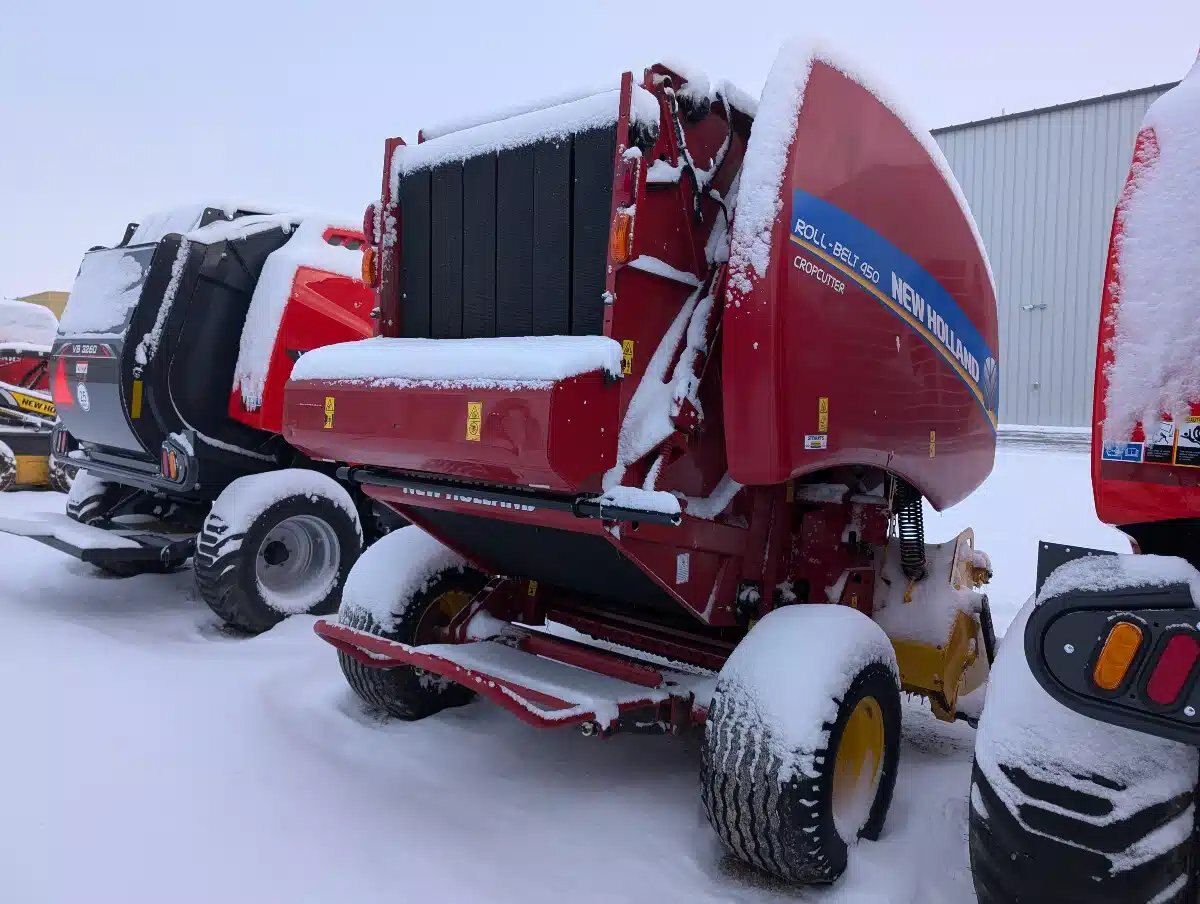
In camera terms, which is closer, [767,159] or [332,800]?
[767,159]

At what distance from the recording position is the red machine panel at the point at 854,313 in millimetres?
2844

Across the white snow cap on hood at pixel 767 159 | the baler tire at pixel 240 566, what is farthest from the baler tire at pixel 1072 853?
the baler tire at pixel 240 566

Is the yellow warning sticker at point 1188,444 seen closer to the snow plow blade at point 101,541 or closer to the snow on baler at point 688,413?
the snow on baler at point 688,413

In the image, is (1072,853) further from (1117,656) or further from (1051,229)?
(1051,229)

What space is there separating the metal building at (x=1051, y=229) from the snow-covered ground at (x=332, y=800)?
12354 mm

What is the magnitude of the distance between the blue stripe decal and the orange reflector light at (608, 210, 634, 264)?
0.51m

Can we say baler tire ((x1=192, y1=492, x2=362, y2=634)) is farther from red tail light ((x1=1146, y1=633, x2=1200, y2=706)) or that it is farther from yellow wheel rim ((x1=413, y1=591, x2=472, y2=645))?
red tail light ((x1=1146, y1=633, x2=1200, y2=706))

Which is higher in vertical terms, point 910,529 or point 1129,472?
point 1129,472

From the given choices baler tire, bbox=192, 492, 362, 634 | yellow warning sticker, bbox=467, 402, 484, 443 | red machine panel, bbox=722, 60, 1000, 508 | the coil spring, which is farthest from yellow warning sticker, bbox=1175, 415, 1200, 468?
baler tire, bbox=192, 492, 362, 634

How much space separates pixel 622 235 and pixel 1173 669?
5.87ft

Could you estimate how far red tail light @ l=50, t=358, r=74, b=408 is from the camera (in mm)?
6172

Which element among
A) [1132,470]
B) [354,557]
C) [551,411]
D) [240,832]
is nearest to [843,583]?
[551,411]

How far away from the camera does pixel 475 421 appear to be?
2.78 m

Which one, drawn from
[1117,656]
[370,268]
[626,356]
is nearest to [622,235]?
[626,356]
